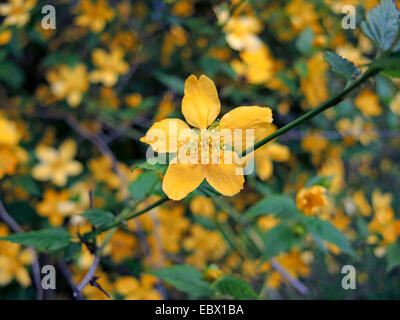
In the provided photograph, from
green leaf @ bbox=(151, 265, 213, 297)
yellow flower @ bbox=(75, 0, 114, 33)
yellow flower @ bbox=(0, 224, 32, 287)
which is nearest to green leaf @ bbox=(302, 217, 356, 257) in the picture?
green leaf @ bbox=(151, 265, 213, 297)

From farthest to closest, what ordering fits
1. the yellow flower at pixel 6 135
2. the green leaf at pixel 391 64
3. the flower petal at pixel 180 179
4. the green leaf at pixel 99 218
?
1. the yellow flower at pixel 6 135
2. the green leaf at pixel 99 218
3. the flower petal at pixel 180 179
4. the green leaf at pixel 391 64

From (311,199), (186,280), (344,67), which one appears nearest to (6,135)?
(186,280)

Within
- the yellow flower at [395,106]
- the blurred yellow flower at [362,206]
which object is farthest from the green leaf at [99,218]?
the yellow flower at [395,106]

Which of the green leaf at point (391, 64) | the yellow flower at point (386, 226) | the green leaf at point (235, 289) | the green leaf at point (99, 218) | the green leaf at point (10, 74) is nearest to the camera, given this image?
the green leaf at point (391, 64)

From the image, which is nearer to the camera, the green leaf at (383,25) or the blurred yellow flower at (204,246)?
the green leaf at (383,25)

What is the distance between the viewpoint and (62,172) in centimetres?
171

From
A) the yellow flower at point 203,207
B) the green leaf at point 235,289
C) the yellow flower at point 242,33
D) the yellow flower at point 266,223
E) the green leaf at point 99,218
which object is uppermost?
the yellow flower at point 242,33

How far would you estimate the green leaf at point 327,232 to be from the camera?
3.08 ft

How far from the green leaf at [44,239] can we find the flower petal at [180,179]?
0.36m

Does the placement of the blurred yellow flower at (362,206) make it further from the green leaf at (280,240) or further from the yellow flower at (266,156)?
the green leaf at (280,240)

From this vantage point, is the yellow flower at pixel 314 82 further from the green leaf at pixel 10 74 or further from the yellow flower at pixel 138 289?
the green leaf at pixel 10 74

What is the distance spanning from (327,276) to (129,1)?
67.1 inches

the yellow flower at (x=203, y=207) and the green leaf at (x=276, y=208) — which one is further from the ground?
the yellow flower at (x=203, y=207)
